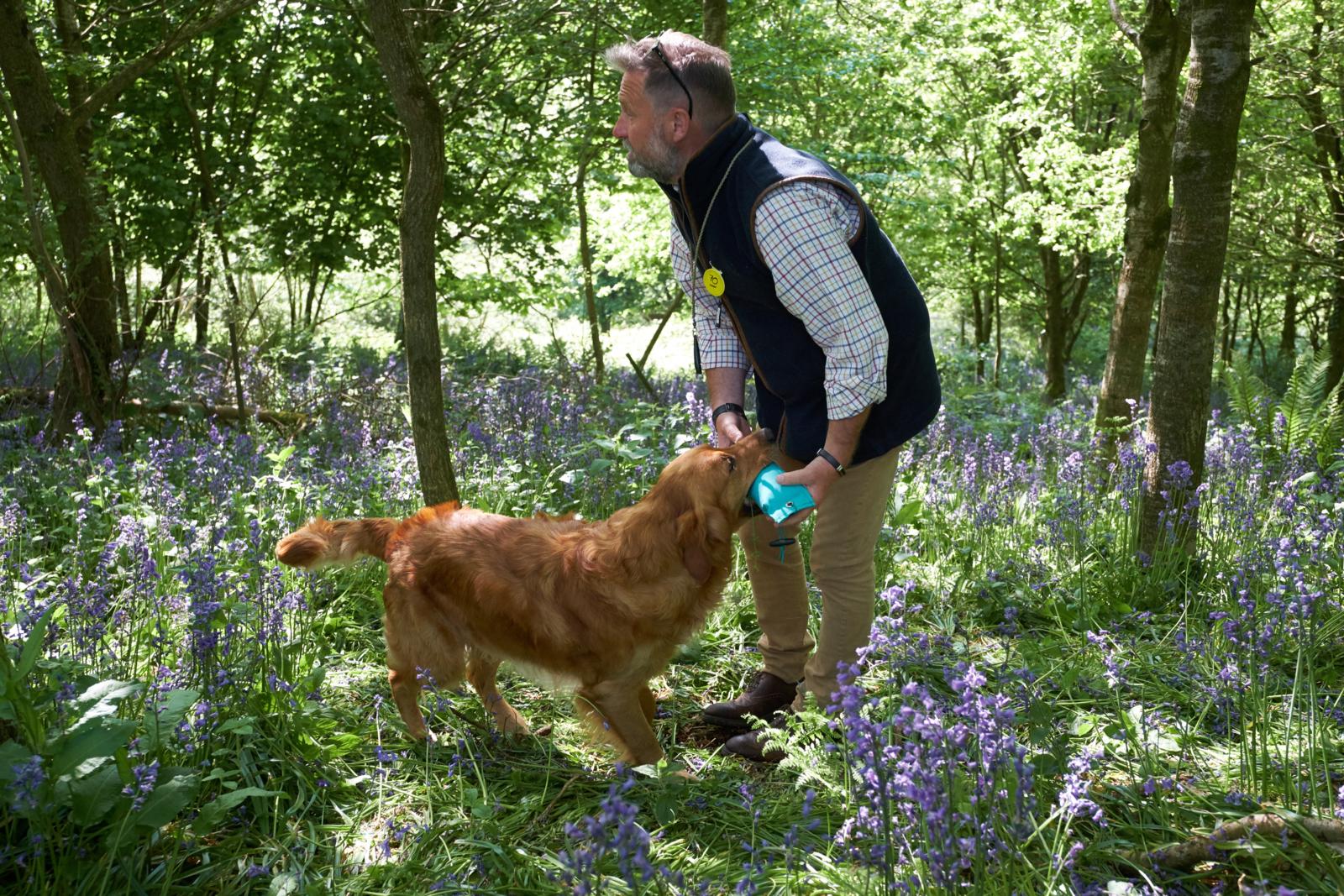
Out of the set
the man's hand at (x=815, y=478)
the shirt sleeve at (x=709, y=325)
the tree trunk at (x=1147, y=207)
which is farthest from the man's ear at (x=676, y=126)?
the tree trunk at (x=1147, y=207)

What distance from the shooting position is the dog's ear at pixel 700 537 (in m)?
3.60

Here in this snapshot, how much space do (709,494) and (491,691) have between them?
4.62ft

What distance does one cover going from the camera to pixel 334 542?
13.4ft

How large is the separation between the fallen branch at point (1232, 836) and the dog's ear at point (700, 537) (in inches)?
62.2

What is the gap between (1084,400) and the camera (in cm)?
1282

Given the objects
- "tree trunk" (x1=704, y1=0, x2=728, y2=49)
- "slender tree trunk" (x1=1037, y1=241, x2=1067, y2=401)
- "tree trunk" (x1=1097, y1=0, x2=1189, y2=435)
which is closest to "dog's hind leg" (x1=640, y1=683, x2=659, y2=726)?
"tree trunk" (x1=1097, y1=0, x2=1189, y2=435)

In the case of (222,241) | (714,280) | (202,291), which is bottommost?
(714,280)

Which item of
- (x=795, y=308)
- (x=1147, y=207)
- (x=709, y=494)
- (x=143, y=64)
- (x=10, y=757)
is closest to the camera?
(x=10, y=757)

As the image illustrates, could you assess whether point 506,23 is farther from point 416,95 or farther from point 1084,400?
point 1084,400

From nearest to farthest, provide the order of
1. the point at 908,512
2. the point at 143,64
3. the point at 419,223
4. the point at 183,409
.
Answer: the point at 419,223 → the point at 908,512 → the point at 143,64 → the point at 183,409

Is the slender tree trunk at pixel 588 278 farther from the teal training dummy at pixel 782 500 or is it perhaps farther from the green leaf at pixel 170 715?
the green leaf at pixel 170 715

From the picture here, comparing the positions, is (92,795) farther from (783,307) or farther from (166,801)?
(783,307)

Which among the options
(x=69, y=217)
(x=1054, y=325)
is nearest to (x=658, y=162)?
(x=69, y=217)

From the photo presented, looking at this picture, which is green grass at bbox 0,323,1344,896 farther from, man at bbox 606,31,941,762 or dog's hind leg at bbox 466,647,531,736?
man at bbox 606,31,941,762
